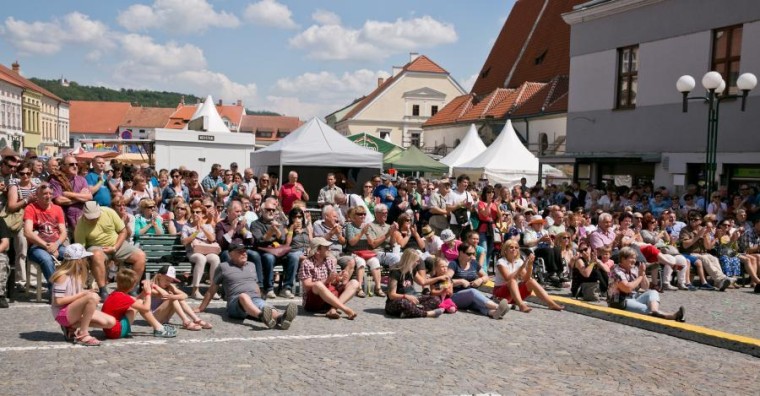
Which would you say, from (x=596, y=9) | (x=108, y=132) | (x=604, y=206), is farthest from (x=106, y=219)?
(x=108, y=132)

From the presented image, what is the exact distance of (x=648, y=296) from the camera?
980cm

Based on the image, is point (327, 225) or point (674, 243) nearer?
point (327, 225)

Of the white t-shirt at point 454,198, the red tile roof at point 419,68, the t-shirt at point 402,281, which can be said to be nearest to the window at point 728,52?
the white t-shirt at point 454,198

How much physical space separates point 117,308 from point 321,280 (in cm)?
276

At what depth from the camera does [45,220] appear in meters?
9.31

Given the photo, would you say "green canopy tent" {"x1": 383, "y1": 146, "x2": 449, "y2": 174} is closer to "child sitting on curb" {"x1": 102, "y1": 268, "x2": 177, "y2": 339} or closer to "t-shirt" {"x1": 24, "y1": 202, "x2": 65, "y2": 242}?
"t-shirt" {"x1": 24, "y1": 202, "x2": 65, "y2": 242}

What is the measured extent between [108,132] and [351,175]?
11838cm

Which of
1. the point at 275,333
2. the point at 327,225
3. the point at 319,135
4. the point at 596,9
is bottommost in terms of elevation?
the point at 275,333

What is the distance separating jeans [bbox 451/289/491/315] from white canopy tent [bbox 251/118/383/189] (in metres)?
7.84

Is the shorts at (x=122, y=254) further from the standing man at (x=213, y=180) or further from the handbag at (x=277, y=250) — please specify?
the standing man at (x=213, y=180)

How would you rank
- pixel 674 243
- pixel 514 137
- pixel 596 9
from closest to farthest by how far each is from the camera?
pixel 674 243 < pixel 596 9 < pixel 514 137

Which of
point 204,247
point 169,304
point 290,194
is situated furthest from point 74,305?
point 290,194

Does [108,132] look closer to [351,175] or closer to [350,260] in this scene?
[351,175]

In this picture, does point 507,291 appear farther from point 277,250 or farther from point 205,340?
point 205,340
